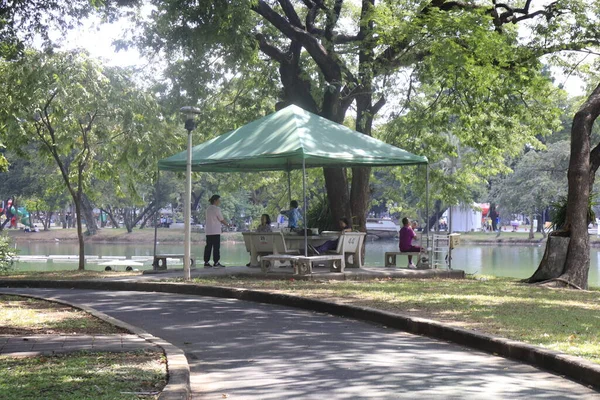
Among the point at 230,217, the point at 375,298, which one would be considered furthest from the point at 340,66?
the point at 230,217

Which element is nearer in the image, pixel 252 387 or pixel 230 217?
pixel 252 387

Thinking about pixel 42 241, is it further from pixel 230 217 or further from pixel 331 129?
pixel 331 129

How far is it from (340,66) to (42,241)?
62.2 meters

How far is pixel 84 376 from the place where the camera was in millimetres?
6699

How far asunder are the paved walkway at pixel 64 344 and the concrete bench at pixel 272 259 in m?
8.28

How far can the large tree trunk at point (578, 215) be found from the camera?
1834 cm

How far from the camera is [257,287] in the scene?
15.5m

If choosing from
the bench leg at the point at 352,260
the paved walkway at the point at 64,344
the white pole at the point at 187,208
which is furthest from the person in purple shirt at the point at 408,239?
the paved walkway at the point at 64,344

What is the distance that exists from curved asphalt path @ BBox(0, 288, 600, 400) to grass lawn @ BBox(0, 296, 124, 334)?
2.06ft

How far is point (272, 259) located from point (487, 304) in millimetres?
6191

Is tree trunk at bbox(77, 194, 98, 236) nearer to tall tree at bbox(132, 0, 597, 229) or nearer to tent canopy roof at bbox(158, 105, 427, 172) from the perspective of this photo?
tall tree at bbox(132, 0, 597, 229)

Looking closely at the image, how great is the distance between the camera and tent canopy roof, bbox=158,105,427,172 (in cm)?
1739

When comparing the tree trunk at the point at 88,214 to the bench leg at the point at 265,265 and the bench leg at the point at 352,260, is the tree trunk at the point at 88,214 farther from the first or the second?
the bench leg at the point at 265,265

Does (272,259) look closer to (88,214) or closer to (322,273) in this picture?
(322,273)
